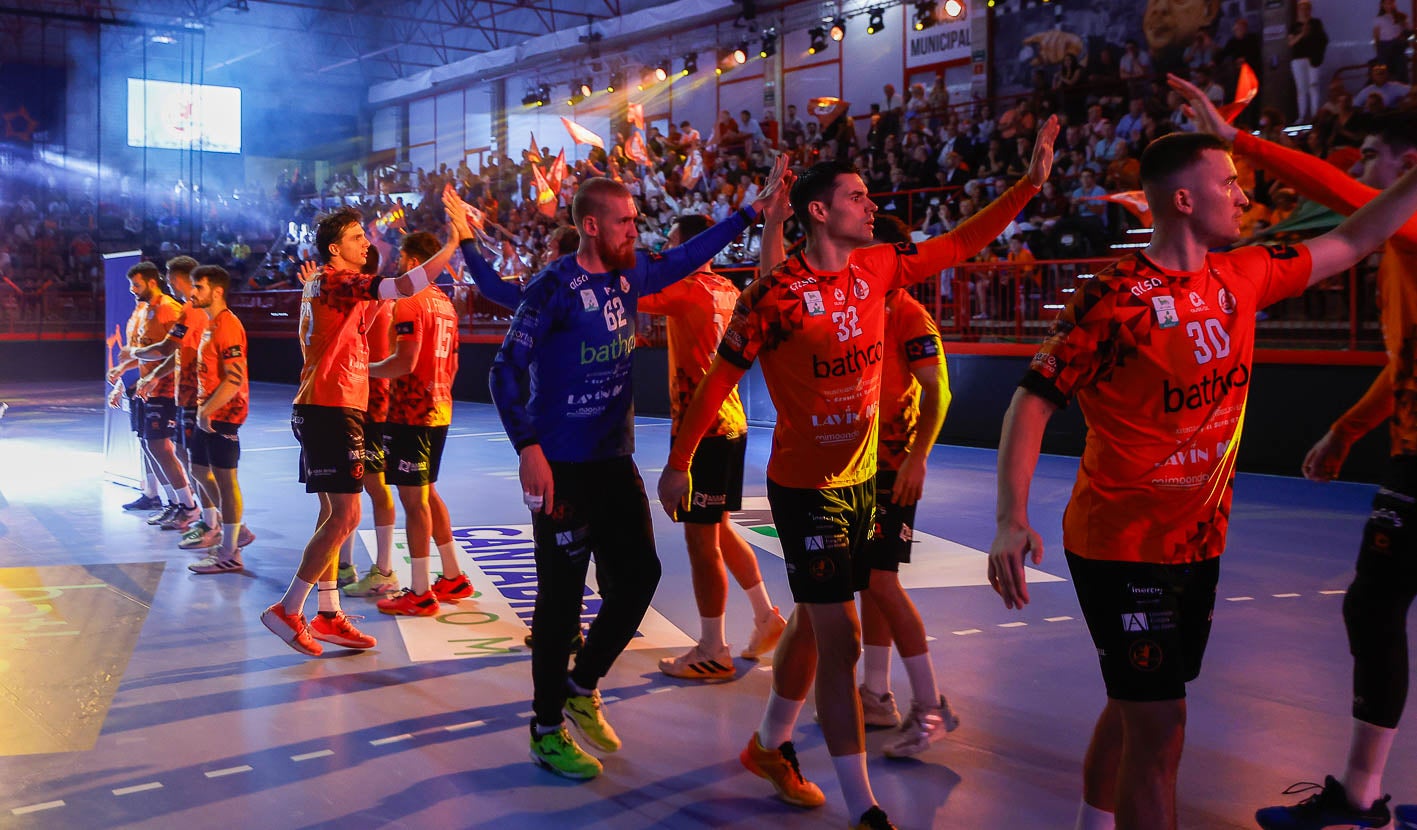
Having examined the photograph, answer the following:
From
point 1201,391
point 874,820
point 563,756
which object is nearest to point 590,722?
point 563,756

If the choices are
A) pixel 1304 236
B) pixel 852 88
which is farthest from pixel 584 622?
pixel 852 88

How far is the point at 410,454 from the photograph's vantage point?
620cm

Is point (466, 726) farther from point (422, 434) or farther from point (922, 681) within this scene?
point (422, 434)

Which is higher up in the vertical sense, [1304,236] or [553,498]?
[1304,236]

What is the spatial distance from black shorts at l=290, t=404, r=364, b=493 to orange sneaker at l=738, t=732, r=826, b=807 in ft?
8.39

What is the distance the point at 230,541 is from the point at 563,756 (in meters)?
4.24

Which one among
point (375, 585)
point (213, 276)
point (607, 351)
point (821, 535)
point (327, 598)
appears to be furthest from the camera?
point (213, 276)

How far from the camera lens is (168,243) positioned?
2925 centimetres

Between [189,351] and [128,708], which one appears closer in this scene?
[128,708]

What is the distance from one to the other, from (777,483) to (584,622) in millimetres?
2603

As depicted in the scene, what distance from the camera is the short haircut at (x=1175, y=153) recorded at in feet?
8.72

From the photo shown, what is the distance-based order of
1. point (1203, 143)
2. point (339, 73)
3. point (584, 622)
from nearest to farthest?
point (1203, 143)
point (584, 622)
point (339, 73)

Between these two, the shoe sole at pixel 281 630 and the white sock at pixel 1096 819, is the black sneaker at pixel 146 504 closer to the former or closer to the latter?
the shoe sole at pixel 281 630

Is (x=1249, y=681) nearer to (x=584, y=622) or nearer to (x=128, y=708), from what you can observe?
(x=584, y=622)
